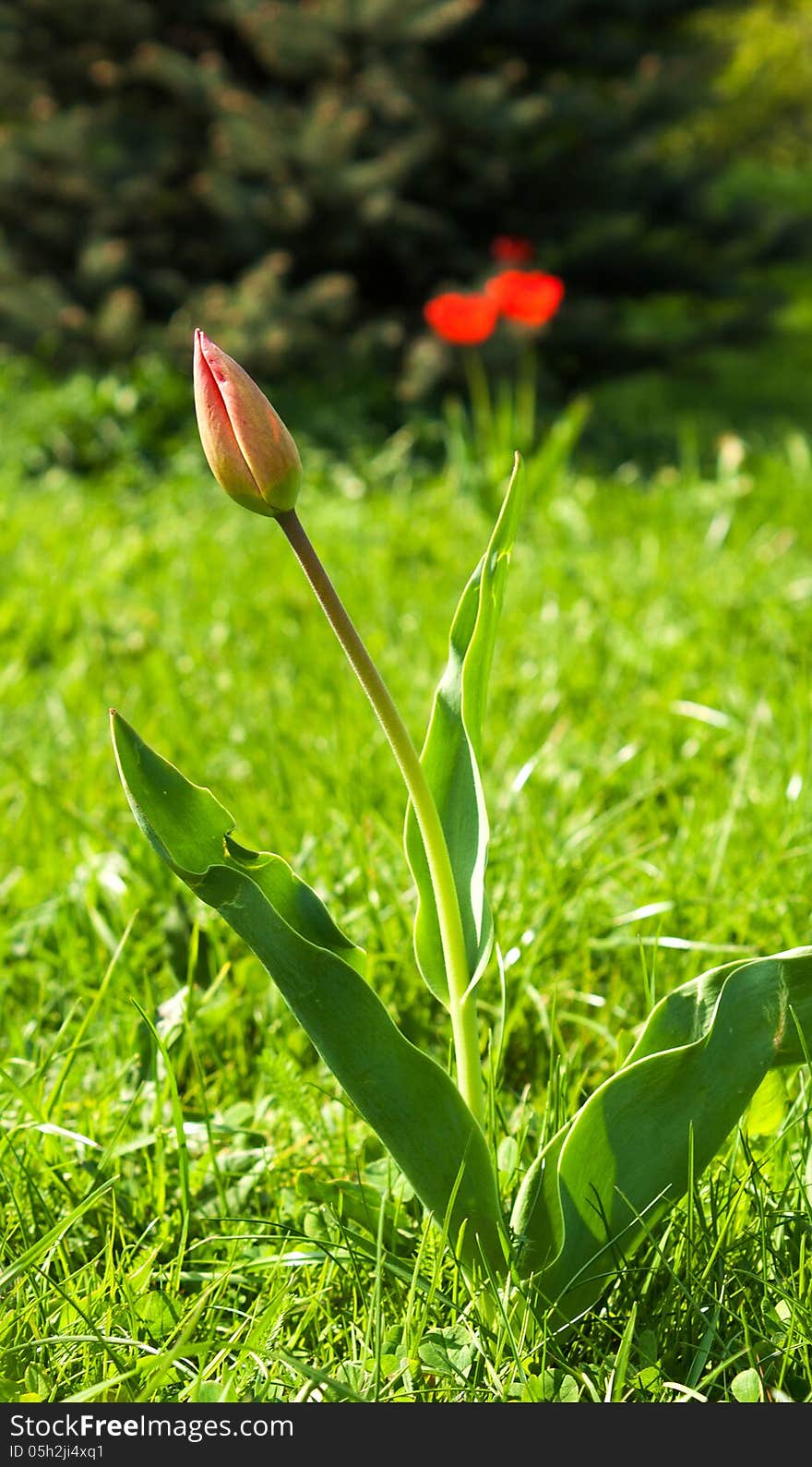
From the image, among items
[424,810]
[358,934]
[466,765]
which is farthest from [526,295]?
[424,810]

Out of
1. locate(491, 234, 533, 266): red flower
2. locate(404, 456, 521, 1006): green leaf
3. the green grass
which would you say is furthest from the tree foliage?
locate(404, 456, 521, 1006): green leaf

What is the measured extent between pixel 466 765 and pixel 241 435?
1.15 feet

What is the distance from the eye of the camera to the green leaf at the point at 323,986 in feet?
2.91

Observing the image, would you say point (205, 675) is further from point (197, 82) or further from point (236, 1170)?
point (197, 82)

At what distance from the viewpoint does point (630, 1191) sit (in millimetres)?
945

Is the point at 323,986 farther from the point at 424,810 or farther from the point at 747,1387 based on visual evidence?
the point at 747,1387

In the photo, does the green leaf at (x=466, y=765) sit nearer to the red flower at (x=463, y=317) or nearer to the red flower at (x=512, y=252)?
the red flower at (x=463, y=317)

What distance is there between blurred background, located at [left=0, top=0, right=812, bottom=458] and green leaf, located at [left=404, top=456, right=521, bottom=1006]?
3913 millimetres

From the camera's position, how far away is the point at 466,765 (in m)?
1.04

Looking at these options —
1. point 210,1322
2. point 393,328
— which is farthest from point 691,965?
point 393,328

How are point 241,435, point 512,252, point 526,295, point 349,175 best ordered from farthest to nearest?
point 512,252 < point 349,175 < point 526,295 < point 241,435

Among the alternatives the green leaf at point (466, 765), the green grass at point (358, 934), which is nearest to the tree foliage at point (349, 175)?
the green grass at point (358, 934)

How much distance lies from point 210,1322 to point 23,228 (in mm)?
5248

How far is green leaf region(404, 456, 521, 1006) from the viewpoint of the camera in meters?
0.97
